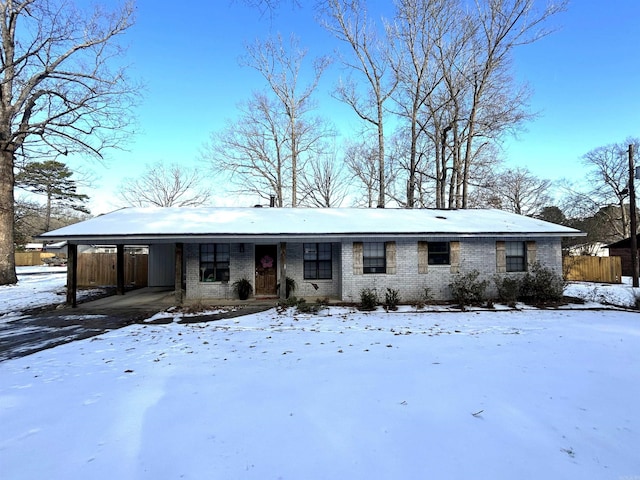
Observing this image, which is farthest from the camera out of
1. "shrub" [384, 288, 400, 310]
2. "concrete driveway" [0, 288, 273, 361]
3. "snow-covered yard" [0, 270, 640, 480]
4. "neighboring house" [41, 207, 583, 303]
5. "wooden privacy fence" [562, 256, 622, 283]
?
"wooden privacy fence" [562, 256, 622, 283]

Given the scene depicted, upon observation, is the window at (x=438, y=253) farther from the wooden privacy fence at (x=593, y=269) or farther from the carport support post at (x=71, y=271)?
the carport support post at (x=71, y=271)

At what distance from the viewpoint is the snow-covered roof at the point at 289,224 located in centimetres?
1059

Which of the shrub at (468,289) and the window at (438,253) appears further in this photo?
the window at (438,253)

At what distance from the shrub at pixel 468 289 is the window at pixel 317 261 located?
15.3 ft

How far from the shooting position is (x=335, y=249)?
41.5 feet

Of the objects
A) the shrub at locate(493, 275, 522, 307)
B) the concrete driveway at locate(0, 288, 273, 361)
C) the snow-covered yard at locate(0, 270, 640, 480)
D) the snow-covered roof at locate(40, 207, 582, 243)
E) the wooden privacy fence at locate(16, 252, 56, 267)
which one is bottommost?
the concrete driveway at locate(0, 288, 273, 361)

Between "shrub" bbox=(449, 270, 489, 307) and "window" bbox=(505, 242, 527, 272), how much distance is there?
5.00 feet

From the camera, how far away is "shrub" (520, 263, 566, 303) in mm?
11477

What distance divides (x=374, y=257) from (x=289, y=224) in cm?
341

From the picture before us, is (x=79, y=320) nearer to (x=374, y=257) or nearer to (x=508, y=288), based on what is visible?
(x=374, y=257)

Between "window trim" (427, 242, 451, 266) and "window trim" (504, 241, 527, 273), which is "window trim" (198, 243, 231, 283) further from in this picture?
"window trim" (504, 241, 527, 273)

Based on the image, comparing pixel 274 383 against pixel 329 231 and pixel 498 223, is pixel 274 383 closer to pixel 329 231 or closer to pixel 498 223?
pixel 329 231

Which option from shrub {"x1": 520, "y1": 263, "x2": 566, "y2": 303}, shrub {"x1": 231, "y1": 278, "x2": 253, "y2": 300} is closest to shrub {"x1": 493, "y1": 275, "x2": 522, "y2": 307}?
shrub {"x1": 520, "y1": 263, "x2": 566, "y2": 303}

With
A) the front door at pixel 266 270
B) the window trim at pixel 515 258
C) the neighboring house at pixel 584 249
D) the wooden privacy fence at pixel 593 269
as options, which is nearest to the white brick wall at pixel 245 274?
the front door at pixel 266 270
